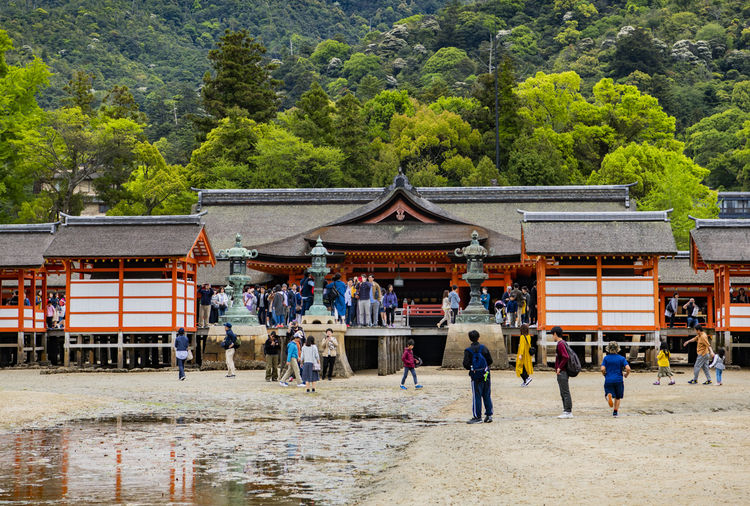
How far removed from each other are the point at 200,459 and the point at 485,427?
5.20 meters

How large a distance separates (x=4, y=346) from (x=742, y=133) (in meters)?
66.0

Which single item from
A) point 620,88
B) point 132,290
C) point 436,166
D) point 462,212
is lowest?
point 132,290

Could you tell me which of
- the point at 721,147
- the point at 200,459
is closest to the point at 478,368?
the point at 200,459

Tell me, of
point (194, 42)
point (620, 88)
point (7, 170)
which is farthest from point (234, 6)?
point (7, 170)

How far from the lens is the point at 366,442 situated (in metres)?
16.9

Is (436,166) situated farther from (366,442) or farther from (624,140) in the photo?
(366,442)

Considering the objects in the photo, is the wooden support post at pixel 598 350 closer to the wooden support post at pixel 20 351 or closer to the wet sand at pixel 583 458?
the wet sand at pixel 583 458

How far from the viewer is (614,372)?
1875cm

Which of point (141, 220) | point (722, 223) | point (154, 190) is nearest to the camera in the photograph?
point (722, 223)

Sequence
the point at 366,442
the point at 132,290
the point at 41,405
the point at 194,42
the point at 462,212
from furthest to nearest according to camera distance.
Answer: the point at 194,42
the point at 462,212
the point at 132,290
the point at 41,405
the point at 366,442

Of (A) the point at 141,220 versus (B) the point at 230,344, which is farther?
(A) the point at 141,220

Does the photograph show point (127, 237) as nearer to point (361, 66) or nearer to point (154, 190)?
point (154, 190)

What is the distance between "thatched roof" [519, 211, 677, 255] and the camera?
32938 millimetres

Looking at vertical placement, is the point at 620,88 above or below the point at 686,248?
above
